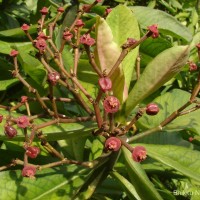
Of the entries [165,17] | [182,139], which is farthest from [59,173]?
[165,17]

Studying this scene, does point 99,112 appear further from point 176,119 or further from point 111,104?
point 176,119

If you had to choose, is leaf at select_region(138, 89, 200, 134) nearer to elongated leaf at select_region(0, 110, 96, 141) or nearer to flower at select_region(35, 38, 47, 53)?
elongated leaf at select_region(0, 110, 96, 141)

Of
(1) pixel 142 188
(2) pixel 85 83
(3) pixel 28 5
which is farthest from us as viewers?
(3) pixel 28 5

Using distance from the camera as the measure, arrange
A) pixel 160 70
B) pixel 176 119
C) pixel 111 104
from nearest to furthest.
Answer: pixel 111 104
pixel 160 70
pixel 176 119

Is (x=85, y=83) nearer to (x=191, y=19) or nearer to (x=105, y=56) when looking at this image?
(x=105, y=56)

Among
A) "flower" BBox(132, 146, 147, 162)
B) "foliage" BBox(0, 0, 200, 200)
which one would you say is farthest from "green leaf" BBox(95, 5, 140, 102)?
"flower" BBox(132, 146, 147, 162)

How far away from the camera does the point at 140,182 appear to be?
3.62 ft

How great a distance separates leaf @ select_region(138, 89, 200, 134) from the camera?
1403 millimetres

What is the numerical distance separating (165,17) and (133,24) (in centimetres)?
40

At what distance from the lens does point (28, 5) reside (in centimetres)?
224

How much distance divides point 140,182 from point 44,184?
325 millimetres

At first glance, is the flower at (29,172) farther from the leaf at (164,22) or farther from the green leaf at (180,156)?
the leaf at (164,22)

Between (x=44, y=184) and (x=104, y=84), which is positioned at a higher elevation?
(x=104, y=84)

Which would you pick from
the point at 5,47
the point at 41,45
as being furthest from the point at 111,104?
the point at 5,47
